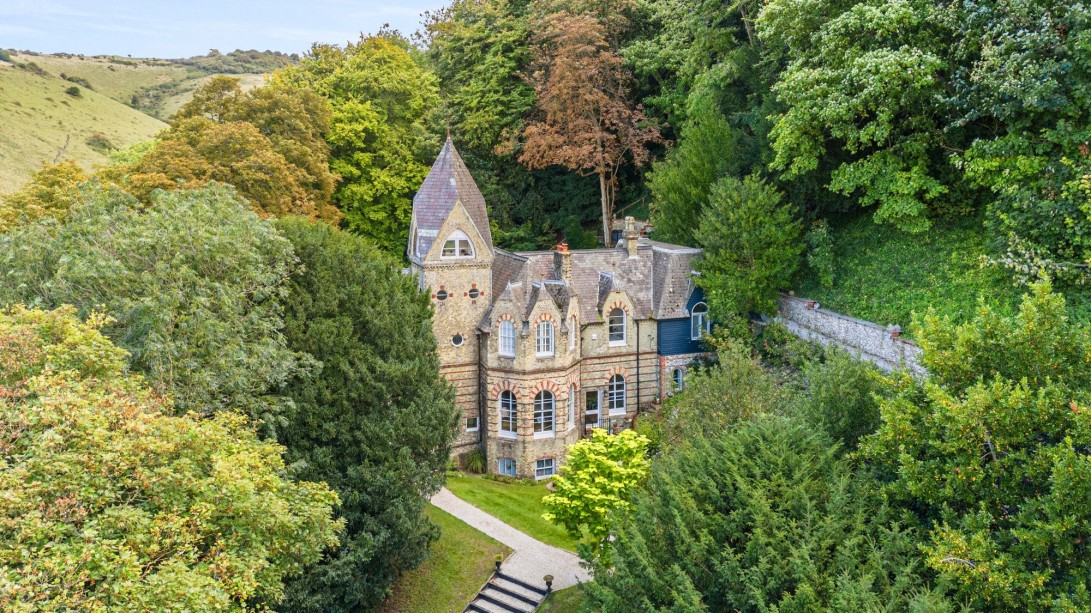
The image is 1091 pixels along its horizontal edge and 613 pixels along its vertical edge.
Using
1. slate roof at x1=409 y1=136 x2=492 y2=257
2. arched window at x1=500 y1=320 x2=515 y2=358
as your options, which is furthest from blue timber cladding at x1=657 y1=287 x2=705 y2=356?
slate roof at x1=409 y1=136 x2=492 y2=257

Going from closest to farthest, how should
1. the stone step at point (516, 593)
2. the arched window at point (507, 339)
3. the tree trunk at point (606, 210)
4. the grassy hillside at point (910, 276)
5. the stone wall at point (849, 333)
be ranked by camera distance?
the stone step at point (516, 593) → the grassy hillside at point (910, 276) → the stone wall at point (849, 333) → the arched window at point (507, 339) → the tree trunk at point (606, 210)

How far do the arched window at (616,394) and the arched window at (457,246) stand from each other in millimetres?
9282

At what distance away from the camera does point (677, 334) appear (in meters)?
37.5

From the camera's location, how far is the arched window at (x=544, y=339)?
1337 inches

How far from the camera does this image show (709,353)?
123 feet

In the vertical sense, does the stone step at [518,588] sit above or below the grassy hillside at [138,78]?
below

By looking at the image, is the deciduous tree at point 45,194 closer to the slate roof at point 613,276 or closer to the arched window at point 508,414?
the slate roof at point 613,276

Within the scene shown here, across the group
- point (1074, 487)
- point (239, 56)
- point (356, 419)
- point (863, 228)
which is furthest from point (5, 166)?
point (239, 56)

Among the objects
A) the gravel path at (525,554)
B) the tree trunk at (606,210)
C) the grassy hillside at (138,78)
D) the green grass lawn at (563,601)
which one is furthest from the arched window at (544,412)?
the grassy hillside at (138,78)

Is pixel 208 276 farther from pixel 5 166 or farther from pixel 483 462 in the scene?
pixel 5 166

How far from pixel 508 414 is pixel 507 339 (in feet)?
11.3

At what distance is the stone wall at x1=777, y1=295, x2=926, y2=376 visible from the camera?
29.1 meters

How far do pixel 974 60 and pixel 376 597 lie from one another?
88.6 ft

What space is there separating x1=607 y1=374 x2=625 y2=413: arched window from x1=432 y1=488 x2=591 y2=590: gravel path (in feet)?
29.3
